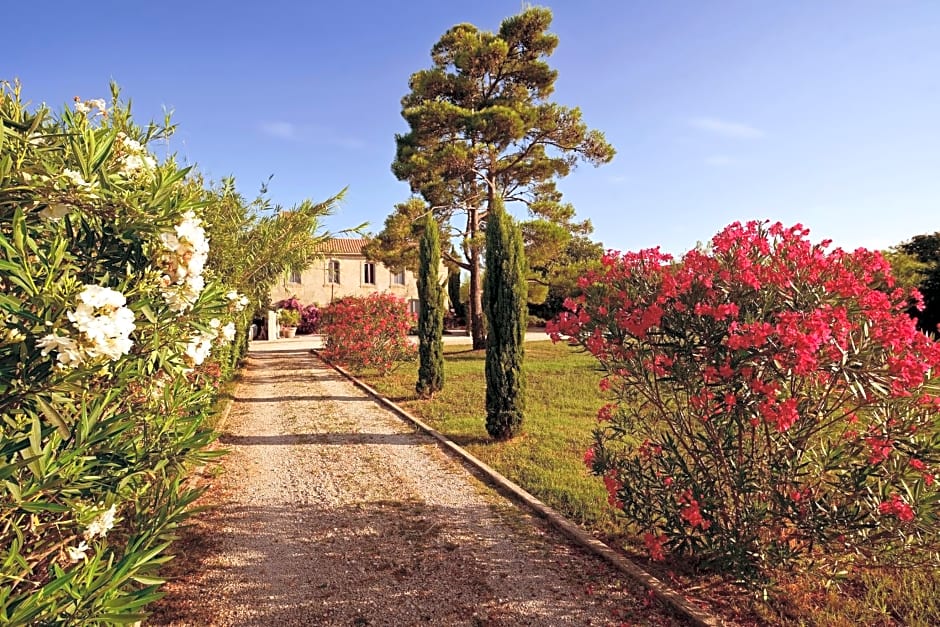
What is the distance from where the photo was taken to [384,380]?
13.8 meters

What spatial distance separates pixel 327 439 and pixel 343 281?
83.4 ft

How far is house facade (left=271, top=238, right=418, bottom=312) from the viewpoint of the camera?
1236 inches

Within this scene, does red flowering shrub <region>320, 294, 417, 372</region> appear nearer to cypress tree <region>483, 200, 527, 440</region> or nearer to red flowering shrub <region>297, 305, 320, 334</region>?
cypress tree <region>483, 200, 527, 440</region>

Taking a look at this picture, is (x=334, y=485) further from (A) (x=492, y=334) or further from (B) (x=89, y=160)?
(B) (x=89, y=160)

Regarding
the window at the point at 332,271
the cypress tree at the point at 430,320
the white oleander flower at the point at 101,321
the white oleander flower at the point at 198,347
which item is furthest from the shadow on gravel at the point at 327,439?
the window at the point at 332,271

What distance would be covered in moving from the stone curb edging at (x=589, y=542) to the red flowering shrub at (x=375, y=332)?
22.9 feet

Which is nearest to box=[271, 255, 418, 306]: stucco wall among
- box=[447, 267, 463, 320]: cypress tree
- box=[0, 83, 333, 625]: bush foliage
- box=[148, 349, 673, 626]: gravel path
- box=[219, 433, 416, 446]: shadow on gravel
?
box=[447, 267, 463, 320]: cypress tree

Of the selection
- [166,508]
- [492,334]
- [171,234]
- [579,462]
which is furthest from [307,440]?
[171,234]

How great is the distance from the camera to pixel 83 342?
164 cm

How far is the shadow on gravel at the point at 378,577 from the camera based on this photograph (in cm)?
331

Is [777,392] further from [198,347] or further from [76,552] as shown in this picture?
[76,552]

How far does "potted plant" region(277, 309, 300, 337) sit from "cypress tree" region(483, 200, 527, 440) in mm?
23284

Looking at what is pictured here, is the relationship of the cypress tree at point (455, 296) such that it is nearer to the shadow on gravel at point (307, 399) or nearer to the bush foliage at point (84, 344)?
the shadow on gravel at point (307, 399)

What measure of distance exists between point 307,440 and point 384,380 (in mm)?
6031
